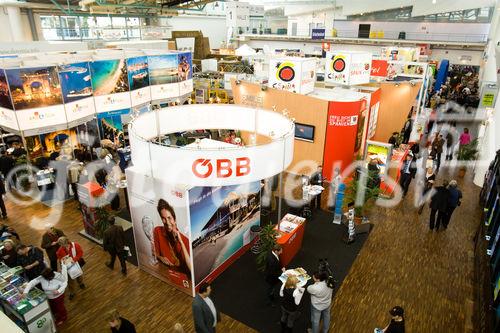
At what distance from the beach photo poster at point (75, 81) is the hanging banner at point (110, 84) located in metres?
0.24

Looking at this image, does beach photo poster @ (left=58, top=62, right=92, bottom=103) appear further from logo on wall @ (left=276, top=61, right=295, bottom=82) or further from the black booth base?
the black booth base

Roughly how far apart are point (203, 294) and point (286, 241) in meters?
2.31

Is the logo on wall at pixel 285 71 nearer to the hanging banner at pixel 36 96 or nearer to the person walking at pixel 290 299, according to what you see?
the hanging banner at pixel 36 96

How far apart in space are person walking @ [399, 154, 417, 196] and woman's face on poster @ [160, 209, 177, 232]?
6002 mm

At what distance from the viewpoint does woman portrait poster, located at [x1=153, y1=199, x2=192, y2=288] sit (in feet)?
16.5

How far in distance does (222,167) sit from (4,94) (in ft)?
22.5

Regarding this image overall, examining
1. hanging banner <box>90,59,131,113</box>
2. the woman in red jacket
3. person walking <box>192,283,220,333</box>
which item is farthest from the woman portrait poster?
hanging banner <box>90,59,131,113</box>

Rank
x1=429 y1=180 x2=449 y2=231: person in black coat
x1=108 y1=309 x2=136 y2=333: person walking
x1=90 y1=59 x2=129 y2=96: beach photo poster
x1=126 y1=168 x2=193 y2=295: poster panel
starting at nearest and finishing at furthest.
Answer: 1. x1=108 y1=309 x2=136 y2=333: person walking
2. x1=126 y1=168 x2=193 y2=295: poster panel
3. x1=429 y1=180 x2=449 y2=231: person in black coat
4. x1=90 y1=59 x2=129 y2=96: beach photo poster

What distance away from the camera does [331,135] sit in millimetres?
9047

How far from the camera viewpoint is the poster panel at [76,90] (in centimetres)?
880

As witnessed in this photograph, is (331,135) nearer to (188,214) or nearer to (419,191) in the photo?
(419,191)

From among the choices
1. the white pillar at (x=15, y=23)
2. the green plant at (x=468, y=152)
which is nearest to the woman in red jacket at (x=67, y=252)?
the green plant at (x=468, y=152)

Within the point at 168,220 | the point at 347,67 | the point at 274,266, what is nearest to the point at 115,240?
the point at 168,220

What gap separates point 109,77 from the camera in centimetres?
1005
